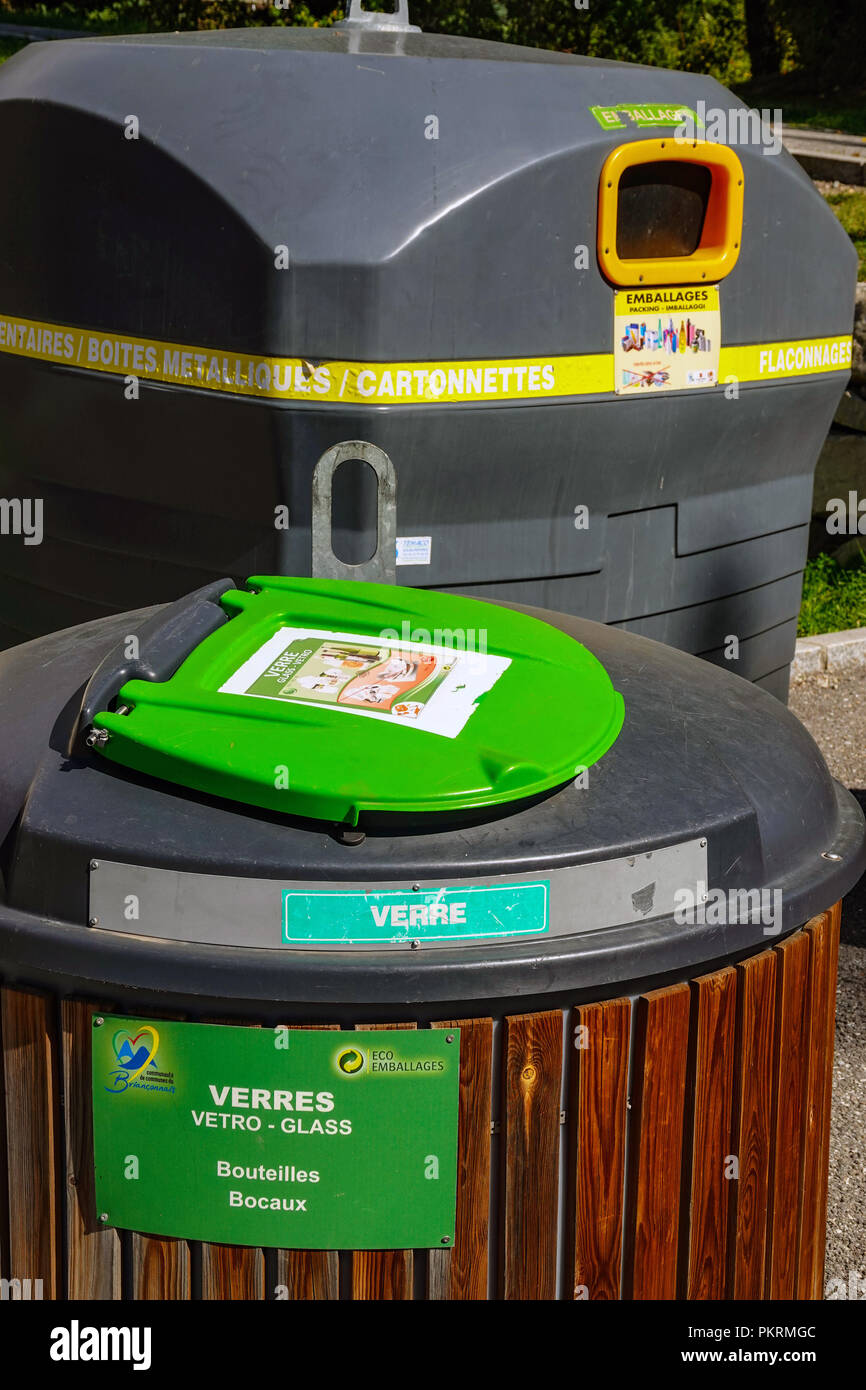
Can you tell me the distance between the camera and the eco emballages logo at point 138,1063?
156 centimetres

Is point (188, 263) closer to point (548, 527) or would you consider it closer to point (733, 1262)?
point (548, 527)

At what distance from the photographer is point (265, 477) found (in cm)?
289

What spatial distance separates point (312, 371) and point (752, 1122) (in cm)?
162

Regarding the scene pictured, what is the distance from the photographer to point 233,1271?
1616 mm

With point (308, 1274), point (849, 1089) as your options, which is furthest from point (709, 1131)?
point (849, 1089)

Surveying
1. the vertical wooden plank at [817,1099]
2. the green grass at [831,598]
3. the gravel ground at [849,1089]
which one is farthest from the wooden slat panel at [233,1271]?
the green grass at [831,598]

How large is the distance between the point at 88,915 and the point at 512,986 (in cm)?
43

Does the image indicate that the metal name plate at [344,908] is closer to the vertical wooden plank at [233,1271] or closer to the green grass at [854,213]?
the vertical wooden plank at [233,1271]

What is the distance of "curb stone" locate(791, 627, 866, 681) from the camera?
5.11 meters

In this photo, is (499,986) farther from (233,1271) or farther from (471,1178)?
(233,1271)

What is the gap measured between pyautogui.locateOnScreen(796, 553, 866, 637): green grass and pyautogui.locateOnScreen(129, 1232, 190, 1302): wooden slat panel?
13.8ft

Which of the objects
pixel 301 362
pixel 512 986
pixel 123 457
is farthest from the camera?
pixel 123 457

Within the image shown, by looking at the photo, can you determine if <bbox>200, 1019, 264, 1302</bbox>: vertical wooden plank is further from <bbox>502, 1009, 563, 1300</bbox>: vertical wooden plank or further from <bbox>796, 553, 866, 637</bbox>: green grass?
<bbox>796, 553, 866, 637</bbox>: green grass

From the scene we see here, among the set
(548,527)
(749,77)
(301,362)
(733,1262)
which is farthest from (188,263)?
(749,77)
